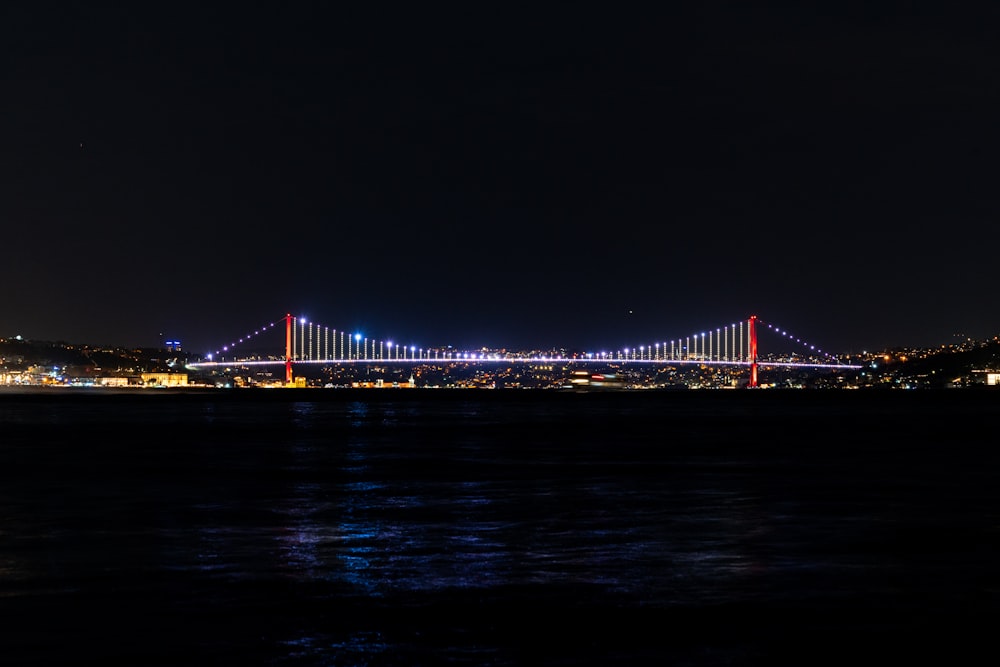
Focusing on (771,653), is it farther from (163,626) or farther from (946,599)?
(163,626)

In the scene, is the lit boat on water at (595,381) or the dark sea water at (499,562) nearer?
the dark sea water at (499,562)

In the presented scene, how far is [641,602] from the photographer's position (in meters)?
10.8

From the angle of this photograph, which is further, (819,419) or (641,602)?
(819,419)

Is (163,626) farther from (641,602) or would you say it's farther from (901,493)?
(901,493)

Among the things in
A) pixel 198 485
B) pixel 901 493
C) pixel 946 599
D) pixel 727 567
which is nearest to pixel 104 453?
pixel 198 485

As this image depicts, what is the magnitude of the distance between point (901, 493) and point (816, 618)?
37.7ft

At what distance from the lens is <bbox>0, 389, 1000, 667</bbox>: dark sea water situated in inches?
367

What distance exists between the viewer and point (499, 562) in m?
13.1

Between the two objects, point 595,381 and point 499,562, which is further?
point 595,381

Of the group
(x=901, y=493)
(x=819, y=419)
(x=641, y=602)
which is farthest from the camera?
(x=819, y=419)

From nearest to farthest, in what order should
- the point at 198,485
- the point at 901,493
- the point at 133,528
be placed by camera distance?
the point at 133,528 → the point at 901,493 → the point at 198,485

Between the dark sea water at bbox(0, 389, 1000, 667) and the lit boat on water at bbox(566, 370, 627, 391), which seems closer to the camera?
the dark sea water at bbox(0, 389, 1000, 667)

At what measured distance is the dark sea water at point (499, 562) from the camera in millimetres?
9328

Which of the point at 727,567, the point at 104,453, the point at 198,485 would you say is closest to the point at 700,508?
the point at 727,567
